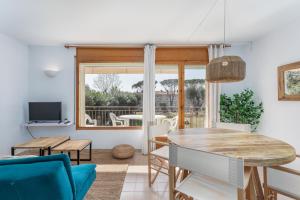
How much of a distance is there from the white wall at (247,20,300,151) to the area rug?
2.98m

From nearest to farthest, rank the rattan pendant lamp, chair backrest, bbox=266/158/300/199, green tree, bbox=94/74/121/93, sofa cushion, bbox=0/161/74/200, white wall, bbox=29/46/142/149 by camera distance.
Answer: sofa cushion, bbox=0/161/74/200, chair backrest, bbox=266/158/300/199, the rattan pendant lamp, white wall, bbox=29/46/142/149, green tree, bbox=94/74/121/93

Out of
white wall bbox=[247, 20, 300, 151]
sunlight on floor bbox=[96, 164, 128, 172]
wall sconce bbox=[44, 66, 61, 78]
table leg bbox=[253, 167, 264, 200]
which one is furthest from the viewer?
wall sconce bbox=[44, 66, 61, 78]

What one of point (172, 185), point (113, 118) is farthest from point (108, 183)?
point (113, 118)

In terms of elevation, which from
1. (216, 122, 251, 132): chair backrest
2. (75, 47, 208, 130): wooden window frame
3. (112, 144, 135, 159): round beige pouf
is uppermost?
(75, 47, 208, 130): wooden window frame

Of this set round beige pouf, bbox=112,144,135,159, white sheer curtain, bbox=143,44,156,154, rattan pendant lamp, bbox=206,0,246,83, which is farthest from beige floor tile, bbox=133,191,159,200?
white sheer curtain, bbox=143,44,156,154

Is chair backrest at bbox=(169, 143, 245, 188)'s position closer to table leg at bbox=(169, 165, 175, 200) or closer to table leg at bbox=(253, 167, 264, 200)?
table leg at bbox=(169, 165, 175, 200)

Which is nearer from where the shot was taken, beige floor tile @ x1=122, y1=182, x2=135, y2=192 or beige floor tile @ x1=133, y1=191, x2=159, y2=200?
beige floor tile @ x1=133, y1=191, x2=159, y2=200

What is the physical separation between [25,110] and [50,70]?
3.71 feet

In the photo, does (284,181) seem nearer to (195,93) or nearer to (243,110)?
(243,110)

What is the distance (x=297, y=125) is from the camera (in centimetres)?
307

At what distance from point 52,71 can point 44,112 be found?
0.97m

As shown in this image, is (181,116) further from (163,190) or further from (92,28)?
(92,28)

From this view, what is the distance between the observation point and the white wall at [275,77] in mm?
3137

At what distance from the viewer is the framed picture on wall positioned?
9.99 ft
